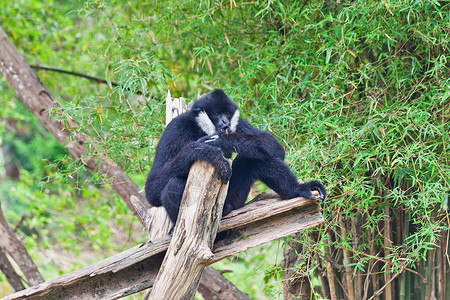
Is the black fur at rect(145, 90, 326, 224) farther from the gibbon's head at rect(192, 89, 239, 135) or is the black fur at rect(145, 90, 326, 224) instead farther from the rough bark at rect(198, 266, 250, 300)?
the rough bark at rect(198, 266, 250, 300)

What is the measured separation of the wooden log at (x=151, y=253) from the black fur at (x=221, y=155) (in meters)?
0.13

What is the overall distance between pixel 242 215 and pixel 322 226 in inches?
44.2

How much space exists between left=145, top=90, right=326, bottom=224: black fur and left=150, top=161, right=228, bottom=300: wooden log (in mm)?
86

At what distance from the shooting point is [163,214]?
10.2 feet

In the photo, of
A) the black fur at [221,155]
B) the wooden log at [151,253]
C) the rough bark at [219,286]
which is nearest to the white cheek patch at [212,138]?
the black fur at [221,155]

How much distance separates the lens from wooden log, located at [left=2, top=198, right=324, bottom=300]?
2531 mm

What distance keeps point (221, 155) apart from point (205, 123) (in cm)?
55

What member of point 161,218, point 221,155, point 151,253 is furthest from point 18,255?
point 221,155

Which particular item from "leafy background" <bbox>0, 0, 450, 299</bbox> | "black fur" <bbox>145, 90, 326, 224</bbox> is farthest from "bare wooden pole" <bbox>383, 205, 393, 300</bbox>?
"black fur" <bbox>145, 90, 326, 224</bbox>

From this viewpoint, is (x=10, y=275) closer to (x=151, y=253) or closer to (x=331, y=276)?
(x=151, y=253)

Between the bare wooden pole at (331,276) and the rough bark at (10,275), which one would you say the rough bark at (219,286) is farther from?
the rough bark at (10,275)

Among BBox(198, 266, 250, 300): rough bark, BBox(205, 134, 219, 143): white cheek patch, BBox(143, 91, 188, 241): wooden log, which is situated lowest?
BBox(198, 266, 250, 300): rough bark

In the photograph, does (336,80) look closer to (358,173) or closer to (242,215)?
(358,173)

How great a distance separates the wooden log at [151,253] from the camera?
2531 millimetres
